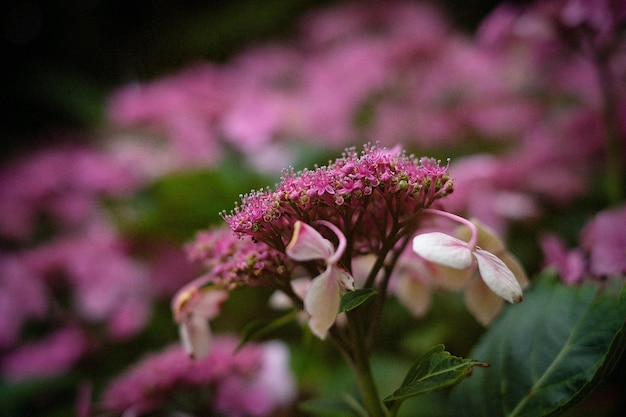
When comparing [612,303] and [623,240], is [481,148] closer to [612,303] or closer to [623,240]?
[623,240]

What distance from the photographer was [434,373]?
0.38 metres

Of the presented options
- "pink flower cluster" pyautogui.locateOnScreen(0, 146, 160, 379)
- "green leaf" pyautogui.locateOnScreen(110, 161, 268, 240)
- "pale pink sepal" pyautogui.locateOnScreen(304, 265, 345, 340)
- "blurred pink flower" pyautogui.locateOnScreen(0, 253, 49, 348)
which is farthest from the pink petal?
"blurred pink flower" pyautogui.locateOnScreen(0, 253, 49, 348)

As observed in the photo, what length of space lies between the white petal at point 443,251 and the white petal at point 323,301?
5 centimetres

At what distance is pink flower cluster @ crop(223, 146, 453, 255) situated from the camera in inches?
15.1

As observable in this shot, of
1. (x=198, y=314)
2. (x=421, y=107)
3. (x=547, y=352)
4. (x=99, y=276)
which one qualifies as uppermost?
(x=421, y=107)

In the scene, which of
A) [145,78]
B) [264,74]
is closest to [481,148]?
[264,74]

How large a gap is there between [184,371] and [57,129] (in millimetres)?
1022

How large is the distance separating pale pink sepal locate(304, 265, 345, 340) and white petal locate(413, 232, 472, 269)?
0.05m

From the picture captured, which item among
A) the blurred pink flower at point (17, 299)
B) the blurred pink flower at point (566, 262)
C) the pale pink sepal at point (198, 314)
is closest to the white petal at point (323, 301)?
the pale pink sepal at point (198, 314)

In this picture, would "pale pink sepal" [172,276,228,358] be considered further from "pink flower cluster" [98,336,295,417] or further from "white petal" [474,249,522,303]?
"white petal" [474,249,522,303]

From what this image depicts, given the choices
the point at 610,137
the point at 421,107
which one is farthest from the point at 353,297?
the point at 421,107

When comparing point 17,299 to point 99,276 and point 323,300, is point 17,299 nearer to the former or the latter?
point 99,276

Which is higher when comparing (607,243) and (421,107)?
(421,107)

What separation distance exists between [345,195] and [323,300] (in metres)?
0.07
